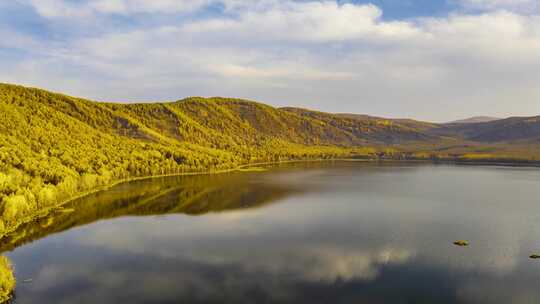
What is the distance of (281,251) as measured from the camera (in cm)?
5075

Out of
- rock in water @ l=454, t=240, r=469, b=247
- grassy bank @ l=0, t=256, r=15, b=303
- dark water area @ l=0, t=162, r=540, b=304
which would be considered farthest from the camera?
rock in water @ l=454, t=240, r=469, b=247

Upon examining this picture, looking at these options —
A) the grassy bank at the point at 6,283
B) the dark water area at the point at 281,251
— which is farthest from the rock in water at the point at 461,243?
the grassy bank at the point at 6,283

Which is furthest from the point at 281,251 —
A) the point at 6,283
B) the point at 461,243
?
the point at 6,283

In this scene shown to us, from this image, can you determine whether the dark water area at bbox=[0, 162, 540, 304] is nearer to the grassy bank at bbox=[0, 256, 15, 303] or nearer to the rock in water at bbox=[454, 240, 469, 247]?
the grassy bank at bbox=[0, 256, 15, 303]

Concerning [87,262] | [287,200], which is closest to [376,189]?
[287,200]

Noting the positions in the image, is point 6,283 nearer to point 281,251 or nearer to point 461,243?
point 281,251

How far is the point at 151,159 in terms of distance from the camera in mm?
152750

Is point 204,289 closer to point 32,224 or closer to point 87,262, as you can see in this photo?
point 87,262

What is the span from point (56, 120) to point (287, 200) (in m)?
120

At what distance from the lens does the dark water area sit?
38.0 m

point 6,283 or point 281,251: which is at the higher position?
point 6,283

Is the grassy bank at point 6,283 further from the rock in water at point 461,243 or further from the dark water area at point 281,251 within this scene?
the rock in water at point 461,243

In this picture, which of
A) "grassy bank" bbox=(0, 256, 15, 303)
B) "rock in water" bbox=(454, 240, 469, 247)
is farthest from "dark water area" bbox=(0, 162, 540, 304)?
"rock in water" bbox=(454, 240, 469, 247)

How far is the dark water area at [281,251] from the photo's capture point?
38031 millimetres
